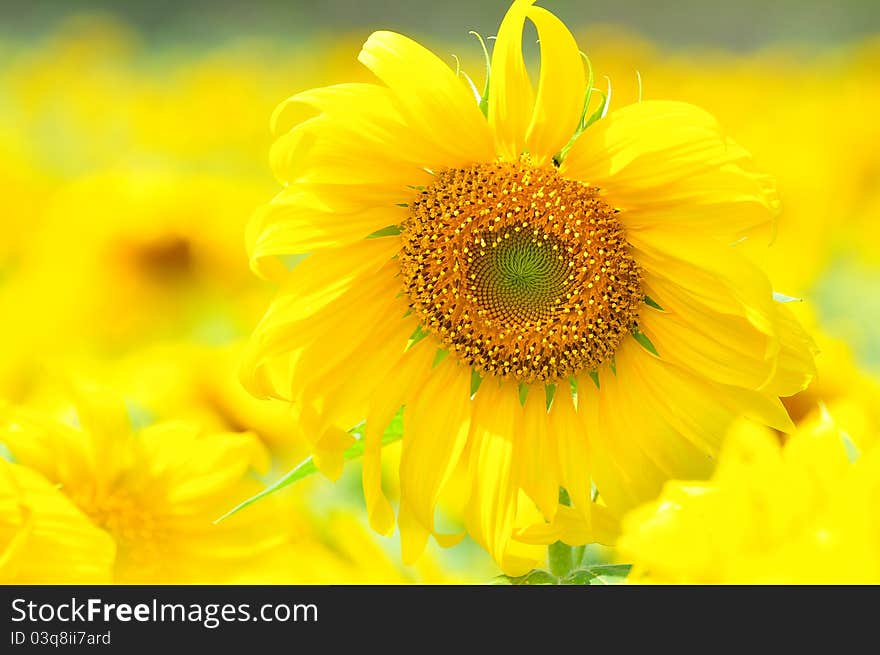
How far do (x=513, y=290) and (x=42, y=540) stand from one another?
39cm

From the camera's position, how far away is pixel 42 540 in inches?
30.8

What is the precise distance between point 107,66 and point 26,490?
41.9 inches

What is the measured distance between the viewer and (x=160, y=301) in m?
1.50

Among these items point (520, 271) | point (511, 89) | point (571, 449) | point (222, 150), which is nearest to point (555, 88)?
point (511, 89)

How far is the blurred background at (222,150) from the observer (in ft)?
4.22

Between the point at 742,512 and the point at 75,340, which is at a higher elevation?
the point at 75,340

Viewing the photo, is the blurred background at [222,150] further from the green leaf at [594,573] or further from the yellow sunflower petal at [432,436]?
the green leaf at [594,573]

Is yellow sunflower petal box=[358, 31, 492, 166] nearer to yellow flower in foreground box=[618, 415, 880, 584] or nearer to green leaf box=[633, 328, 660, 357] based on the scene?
green leaf box=[633, 328, 660, 357]

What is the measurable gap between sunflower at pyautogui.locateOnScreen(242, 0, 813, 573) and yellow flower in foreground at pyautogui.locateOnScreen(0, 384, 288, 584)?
3.8 inches

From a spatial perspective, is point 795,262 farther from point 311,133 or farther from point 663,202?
point 311,133

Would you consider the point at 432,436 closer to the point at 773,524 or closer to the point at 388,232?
the point at 388,232

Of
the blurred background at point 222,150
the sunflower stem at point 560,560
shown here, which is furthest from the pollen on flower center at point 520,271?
the blurred background at point 222,150
